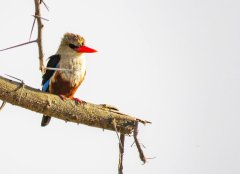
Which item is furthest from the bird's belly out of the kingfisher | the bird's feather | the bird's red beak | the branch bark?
the branch bark

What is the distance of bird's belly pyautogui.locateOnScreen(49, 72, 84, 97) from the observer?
7.77 m

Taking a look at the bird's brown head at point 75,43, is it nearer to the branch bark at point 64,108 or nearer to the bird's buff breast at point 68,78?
the bird's buff breast at point 68,78

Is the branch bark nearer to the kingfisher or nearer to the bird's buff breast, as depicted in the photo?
the kingfisher

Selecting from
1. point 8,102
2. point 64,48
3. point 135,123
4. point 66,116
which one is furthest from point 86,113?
point 64,48

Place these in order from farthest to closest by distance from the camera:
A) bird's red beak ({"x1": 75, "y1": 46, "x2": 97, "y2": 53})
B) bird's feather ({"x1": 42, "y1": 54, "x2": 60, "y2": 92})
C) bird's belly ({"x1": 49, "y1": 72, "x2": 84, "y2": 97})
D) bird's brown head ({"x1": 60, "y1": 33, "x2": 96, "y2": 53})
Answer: bird's brown head ({"x1": 60, "y1": 33, "x2": 96, "y2": 53}), bird's red beak ({"x1": 75, "y1": 46, "x2": 97, "y2": 53}), bird's feather ({"x1": 42, "y1": 54, "x2": 60, "y2": 92}), bird's belly ({"x1": 49, "y1": 72, "x2": 84, "y2": 97})

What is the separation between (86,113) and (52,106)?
388 mm

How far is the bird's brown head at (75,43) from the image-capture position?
27.5ft

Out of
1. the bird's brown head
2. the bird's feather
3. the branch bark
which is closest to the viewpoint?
the branch bark

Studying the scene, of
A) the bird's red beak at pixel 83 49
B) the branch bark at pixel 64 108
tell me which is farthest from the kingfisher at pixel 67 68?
the branch bark at pixel 64 108

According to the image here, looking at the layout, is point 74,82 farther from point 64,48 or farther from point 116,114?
point 116,114

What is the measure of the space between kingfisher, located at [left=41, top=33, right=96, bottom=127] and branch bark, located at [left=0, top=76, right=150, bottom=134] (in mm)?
2299

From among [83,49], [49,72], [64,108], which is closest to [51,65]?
[49,72]

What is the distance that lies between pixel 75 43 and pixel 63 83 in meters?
0.99

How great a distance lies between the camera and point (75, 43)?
851 cm
